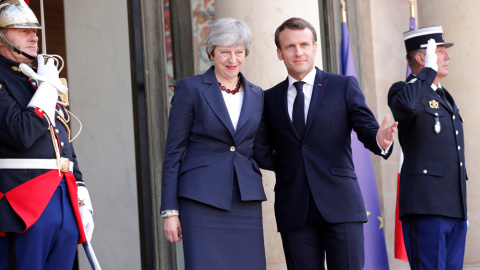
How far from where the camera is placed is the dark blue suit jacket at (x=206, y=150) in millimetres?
4043

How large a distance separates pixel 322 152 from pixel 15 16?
1633 mm

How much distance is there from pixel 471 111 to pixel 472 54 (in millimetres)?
497

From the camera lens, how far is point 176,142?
4.09m

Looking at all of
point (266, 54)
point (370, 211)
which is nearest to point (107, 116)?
point (266, 54)

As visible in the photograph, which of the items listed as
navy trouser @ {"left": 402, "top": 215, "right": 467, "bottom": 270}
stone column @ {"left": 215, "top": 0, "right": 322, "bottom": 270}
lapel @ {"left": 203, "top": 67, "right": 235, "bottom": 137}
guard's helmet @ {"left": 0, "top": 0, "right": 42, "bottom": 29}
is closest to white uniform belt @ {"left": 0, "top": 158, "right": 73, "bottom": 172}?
guard's helmet @ {"left": 0, "top": 0, "right": 42, "bottom": 29}

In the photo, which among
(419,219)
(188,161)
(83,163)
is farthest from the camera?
(83,163)

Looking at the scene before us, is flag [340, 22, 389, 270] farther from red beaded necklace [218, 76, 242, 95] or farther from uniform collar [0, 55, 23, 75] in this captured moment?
uniform collar [0, 55, 23, 75]

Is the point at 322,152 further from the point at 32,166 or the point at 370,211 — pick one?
the point at 370,211

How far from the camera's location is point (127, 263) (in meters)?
6.35

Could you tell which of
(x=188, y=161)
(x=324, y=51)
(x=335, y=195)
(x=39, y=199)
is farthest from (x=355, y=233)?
(x=324, y=51)

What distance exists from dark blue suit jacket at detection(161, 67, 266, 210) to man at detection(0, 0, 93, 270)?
1.55ft

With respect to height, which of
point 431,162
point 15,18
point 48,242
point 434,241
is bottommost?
point 434,241

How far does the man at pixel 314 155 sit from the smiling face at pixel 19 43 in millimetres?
1238

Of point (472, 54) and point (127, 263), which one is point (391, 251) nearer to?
point (472, 54)
